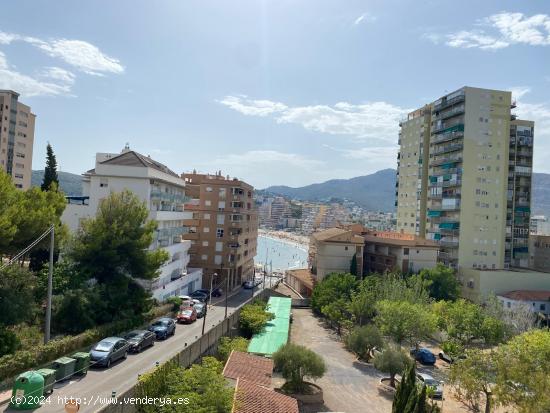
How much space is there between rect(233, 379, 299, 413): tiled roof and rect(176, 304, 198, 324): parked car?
54.9ft

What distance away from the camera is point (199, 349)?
27.6m

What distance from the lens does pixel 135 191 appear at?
4041 centimetres

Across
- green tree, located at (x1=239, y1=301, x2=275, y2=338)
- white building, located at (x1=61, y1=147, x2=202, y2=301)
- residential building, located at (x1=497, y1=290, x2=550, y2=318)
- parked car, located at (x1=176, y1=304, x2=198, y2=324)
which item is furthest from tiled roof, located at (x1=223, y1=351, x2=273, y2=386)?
residential building, located at (x1=497, y1=290, x2=550, y2=318)

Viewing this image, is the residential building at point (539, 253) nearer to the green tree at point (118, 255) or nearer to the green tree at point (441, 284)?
the green tree at point (441, 284)

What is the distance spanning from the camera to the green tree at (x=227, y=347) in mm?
30562

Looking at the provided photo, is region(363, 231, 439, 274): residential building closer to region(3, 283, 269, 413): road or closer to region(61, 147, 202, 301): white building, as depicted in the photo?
region(61, 147, 202, 301): white building

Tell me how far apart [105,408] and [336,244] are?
45.5 metres

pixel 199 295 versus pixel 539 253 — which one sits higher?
pixel 539 253

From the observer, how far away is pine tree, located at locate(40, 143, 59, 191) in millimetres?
34344

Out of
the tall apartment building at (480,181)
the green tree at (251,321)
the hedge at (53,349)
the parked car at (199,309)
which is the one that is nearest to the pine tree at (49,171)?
the hedge at (53,349)

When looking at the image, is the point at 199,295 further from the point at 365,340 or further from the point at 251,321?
the point at 365,340

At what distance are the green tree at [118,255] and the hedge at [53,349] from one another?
5.42 feet

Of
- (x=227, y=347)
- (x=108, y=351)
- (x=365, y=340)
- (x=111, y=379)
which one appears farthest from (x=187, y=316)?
(x=111, y=379)

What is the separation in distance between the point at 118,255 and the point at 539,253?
236ft
